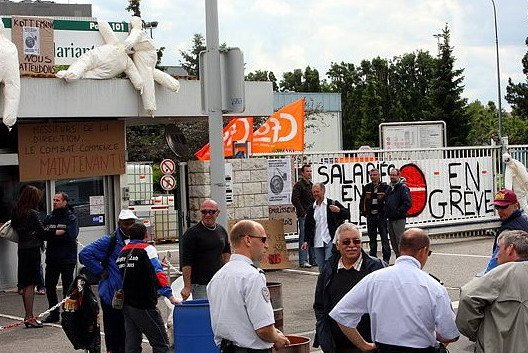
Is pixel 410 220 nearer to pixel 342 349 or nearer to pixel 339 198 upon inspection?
pixel 339 198

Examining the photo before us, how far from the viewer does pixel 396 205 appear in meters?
19.4

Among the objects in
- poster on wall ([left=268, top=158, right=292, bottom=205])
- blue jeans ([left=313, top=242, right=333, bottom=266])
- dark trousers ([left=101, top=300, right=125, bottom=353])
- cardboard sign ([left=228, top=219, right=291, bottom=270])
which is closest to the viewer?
dark trousers ([left=101, top=300, right=125, bottom=353])

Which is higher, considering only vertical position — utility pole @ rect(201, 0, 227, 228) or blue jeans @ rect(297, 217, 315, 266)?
utility pole @ rect(201, 0, 227, 228)

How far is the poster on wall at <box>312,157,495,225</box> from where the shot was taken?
75.7 feet

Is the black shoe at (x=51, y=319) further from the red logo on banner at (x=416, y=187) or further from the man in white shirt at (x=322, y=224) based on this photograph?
the red logo on banner at (x=416, y=187)

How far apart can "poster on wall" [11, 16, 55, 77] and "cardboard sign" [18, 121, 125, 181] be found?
978 mm

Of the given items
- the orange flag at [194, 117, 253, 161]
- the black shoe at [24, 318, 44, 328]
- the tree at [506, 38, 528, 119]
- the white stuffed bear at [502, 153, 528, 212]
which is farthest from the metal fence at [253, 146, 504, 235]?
the tree at [506, 38, 528, 119]

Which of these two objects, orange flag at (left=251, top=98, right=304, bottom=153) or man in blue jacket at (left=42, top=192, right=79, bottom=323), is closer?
man in blue jacket at (left=42, top=192, right=79, bottom=323)

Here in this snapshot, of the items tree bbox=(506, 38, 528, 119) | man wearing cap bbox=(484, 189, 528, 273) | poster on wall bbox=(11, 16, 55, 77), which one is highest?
tree bbox=(506, 38, 528, 119)

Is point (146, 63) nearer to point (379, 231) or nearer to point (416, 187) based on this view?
point (379, 231)

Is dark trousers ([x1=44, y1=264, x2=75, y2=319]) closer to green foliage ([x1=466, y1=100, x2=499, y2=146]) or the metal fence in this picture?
the metal fence

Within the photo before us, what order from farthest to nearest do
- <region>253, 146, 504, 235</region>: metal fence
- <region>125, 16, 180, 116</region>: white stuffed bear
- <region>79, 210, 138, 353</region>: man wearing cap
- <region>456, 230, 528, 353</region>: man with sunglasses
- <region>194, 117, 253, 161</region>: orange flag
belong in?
<region>253, 146, 504, 235</region>: metal fence, <region>194, 117, 253, 161</region>: orange flag, <region>125, 16, 180, 116</region>: white stuffed bear, <region>79, 210, 138, 353</region>: man wearing cap, <region>456, 230, 528, 353</region>: man with sunglasses

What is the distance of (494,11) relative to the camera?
2298 inches

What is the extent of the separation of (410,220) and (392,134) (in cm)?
557
